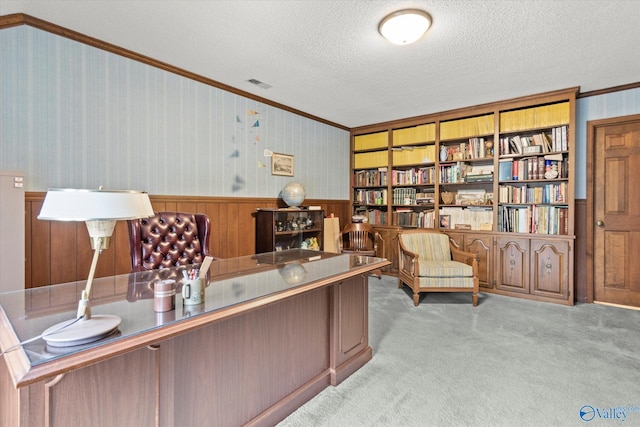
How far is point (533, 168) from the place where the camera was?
406 cm

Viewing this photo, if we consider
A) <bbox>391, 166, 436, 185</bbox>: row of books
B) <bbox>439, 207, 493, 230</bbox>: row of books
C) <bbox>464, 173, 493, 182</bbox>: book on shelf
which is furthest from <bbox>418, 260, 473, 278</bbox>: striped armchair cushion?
<bbox>391, 166, 436, 185</bbox>: row of books

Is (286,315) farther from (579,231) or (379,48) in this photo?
(579,231)

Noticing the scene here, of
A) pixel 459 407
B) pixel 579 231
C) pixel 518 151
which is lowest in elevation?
pixel 459 407

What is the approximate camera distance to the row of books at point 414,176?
193 inches

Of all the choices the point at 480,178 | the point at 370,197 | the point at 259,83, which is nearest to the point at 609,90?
the point at 480,178

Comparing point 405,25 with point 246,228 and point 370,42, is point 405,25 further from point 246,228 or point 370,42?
point 246,228

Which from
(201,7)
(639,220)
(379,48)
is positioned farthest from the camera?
(639,220)

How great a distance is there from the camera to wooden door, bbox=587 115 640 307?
3.69 m

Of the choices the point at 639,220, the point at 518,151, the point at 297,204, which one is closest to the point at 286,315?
the point at 297,204

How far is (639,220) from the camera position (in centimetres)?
366

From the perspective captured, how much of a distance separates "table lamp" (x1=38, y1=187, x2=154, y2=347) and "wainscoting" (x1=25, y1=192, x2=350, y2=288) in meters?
1.93

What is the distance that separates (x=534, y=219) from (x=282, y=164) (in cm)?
333

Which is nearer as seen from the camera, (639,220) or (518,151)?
(639,220)

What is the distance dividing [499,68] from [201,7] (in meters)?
2.79
